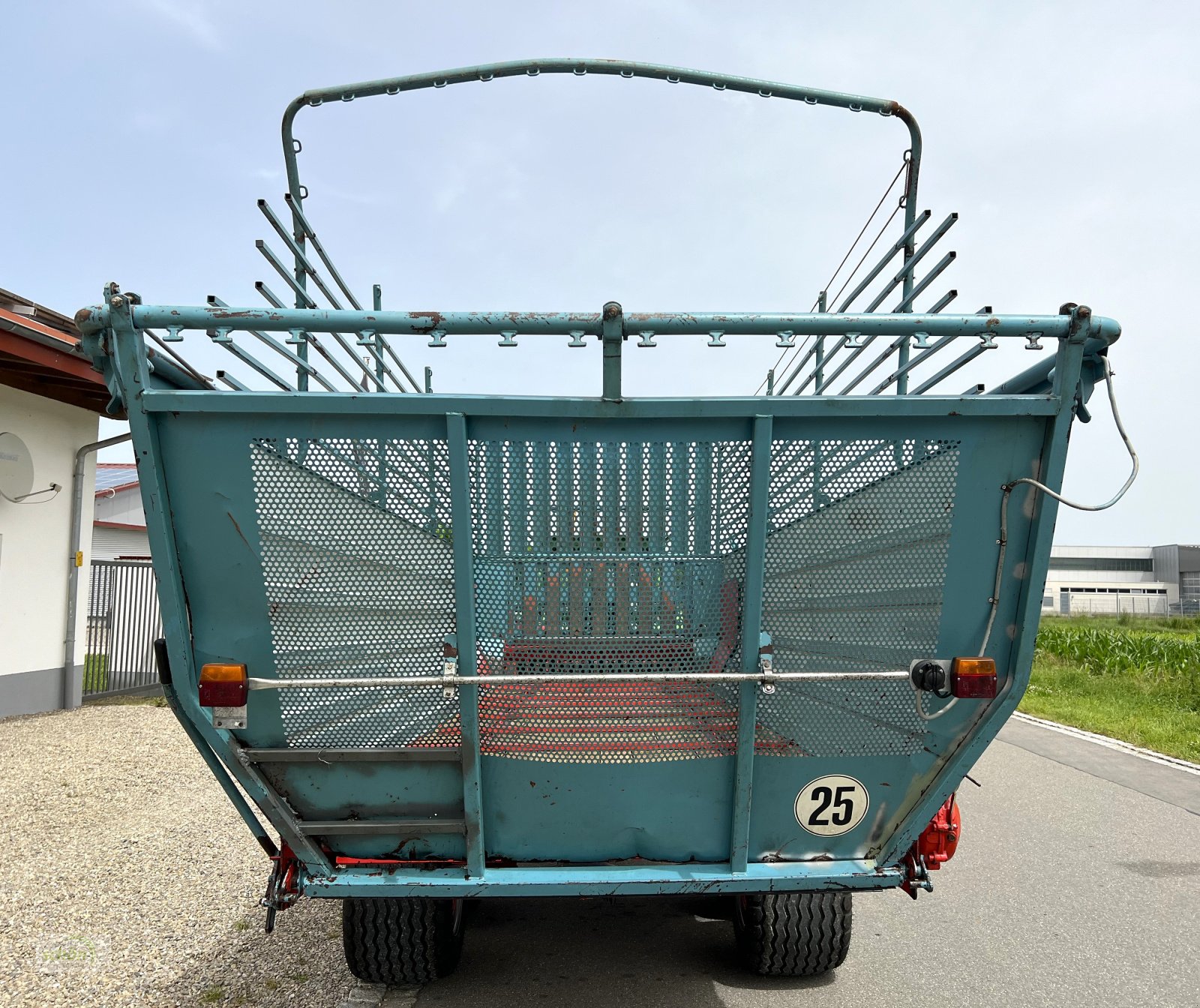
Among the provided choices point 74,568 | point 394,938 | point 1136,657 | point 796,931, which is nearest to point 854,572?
point 796,931

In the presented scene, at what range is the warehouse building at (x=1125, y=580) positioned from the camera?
1859 inches

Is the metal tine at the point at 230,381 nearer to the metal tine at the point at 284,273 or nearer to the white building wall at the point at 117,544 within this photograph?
the metal tine at the point at 284,273

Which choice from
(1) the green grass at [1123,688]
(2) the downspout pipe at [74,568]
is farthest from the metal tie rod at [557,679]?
(1) the green grass at [1123,688]

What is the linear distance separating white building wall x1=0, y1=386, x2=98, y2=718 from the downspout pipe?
0.04 m

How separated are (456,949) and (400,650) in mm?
1823

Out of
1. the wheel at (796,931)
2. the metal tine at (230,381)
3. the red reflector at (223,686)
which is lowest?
the wheel at (796,931)

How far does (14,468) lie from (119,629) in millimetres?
3504

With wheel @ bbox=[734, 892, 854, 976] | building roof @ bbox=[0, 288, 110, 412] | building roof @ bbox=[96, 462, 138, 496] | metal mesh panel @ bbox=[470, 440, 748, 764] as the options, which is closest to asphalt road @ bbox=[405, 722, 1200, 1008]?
wheel @ bbox=[734, 892, 854, 976]

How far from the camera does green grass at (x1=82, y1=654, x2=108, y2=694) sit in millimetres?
11031

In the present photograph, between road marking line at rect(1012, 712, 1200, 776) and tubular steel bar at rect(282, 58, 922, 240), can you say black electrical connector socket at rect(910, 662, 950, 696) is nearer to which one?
tubular steel bar at rect(282, 58, 922, 240)

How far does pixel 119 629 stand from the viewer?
11289 mm

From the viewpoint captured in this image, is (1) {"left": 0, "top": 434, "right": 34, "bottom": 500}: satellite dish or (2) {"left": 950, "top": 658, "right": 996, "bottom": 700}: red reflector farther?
(1) {"left": 0, "top": 434, "right": 34, "bottom": 500}: satellite dish

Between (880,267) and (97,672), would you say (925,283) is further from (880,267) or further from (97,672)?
(97,672)

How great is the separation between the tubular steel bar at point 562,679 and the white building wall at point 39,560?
7.99 meters
